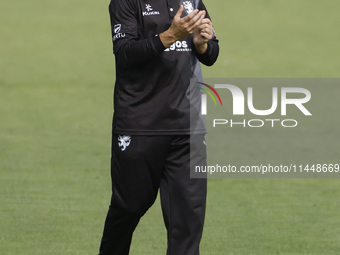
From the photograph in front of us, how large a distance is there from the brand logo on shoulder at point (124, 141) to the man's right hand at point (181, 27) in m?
0.74

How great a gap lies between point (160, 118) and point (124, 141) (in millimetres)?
298

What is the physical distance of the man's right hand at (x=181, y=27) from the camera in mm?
5723

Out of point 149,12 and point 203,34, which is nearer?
point 203,34

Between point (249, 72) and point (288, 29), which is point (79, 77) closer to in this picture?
point (249, 72)

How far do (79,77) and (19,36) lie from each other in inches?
135

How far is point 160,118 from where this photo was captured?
20.2 ft

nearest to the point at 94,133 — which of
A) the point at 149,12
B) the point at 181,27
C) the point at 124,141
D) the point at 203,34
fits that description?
the point at 124,141

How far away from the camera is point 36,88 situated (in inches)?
Answer: 744

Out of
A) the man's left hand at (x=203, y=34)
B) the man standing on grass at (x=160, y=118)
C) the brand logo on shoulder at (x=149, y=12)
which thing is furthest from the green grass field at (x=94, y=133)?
the brand logo on shoulder at (x=149, y=12)

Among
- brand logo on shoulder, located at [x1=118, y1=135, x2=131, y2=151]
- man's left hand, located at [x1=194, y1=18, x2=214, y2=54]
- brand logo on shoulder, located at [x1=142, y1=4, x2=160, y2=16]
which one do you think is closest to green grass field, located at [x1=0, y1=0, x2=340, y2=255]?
brand logo on shoulder, located at [x1=118, y1=135, x2=131, y2=151]

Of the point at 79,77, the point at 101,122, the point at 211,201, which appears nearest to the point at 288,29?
the point at 79,77

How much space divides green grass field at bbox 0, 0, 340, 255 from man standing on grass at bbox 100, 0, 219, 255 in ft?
6.01

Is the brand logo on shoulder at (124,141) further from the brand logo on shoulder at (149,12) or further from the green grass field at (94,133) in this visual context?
the green grass field at (94,133)

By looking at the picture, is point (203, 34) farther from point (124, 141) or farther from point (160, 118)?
point (124, 141)
